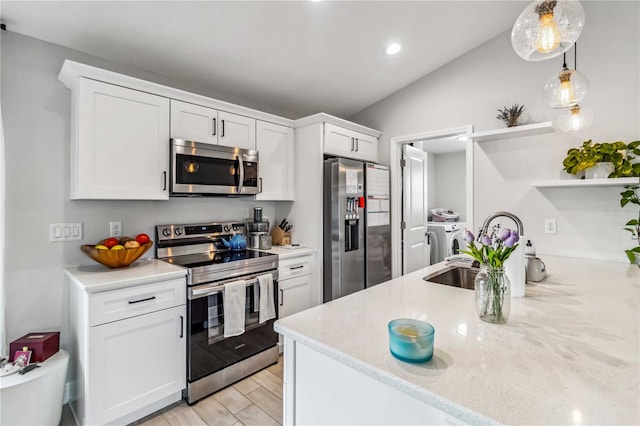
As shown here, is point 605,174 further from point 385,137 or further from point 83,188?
point 83,188

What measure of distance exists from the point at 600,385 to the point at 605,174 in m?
2.10

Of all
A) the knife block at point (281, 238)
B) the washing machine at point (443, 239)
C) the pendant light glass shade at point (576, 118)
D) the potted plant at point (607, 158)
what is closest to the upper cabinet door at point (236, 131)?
the knife block at point (281, 238)

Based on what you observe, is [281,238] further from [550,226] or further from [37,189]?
[550,226]

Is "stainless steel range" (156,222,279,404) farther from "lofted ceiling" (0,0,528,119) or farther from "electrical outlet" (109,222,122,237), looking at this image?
"lofted ceiling" (0,0,528,119)

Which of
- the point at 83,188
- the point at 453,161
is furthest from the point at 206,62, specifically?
the point at 453,161

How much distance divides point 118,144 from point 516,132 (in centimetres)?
300

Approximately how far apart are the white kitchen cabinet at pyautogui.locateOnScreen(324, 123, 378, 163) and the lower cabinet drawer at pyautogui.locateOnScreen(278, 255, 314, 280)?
3.45 ft

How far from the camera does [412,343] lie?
A: 836 mm

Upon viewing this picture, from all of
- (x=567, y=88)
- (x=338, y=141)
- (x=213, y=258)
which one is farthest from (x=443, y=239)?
(x=213, y=258)

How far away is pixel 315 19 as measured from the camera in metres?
2.28

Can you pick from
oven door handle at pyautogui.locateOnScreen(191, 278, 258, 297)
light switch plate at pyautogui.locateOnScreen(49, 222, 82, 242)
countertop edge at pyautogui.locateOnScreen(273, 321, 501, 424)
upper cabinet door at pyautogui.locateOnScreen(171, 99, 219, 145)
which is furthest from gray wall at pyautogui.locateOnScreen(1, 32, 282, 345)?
countertop edge at pyautogui.locateOnScreen(273, 321, 501, 424)

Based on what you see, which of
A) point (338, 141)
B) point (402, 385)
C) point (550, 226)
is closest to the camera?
point (402, 385)

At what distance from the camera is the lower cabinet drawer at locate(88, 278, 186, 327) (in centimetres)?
170

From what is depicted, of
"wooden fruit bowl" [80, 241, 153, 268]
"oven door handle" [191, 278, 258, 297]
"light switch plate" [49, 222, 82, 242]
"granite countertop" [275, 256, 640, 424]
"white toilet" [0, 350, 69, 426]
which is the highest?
"light switch plate" [49, 222, 82, 242]
